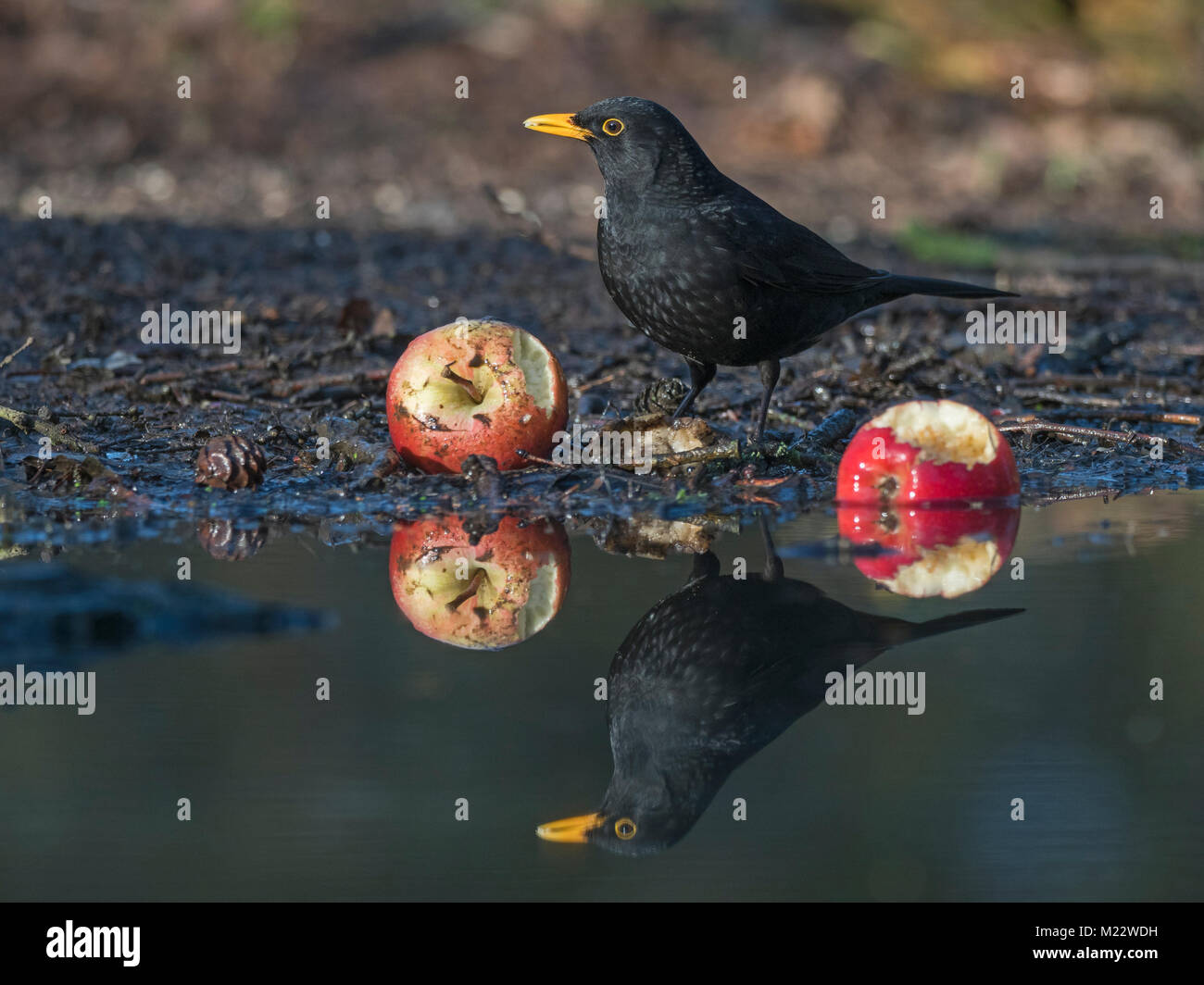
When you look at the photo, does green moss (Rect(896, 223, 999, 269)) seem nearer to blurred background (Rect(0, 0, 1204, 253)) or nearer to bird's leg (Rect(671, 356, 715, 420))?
blurred background (Rect(0, 0, 1204, 253))

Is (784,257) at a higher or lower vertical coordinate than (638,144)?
lower

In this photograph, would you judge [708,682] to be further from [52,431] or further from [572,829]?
[52,431]

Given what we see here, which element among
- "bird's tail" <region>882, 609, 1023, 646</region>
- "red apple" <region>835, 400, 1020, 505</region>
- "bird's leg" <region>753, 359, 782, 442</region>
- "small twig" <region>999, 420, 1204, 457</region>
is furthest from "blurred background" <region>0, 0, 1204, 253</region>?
"bird's tail" <region>882, 609, 1023, 646</region>

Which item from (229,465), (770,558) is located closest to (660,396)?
(770,558)

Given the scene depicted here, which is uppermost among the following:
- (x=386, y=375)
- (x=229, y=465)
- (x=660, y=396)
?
(x=386, y=375)

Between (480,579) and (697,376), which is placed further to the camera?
(697,376)

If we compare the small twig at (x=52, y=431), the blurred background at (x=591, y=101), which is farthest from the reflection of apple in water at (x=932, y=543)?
the blurred background at (x=591, y=101)

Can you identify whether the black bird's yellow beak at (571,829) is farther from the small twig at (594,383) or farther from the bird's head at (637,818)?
the small twig at (594,383)

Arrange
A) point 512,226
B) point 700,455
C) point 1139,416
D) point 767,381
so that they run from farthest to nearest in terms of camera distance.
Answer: point 512,226 → point 1139,416 → point 767,381 → point 700,455
